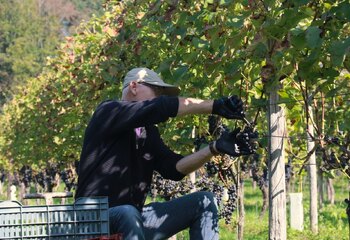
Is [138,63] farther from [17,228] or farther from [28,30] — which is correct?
[28,30]

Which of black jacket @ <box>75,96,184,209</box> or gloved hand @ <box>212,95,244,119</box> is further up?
gloved hand @ <box>212,95,244,119</box>

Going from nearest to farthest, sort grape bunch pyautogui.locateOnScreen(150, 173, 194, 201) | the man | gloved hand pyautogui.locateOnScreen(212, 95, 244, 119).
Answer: gloved hand pyautogui.locateOnScreen(212, 95, 244, 119) → the man → grape bunch pyautogui.locateOnScreen(150, 173, 194, 201)

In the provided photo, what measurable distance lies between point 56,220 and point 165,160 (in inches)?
40.7

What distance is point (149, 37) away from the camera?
1046 centimetres

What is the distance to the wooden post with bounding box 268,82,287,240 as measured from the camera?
7695mm

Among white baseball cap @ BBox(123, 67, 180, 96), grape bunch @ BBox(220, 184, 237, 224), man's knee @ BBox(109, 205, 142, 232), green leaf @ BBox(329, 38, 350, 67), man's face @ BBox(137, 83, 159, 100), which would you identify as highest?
green leaf @ BBox(329, 38, 350, 67)

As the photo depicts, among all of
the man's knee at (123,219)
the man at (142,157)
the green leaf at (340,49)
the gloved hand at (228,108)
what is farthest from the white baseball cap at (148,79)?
the green leaf at (340,49)

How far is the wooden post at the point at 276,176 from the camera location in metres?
7.70

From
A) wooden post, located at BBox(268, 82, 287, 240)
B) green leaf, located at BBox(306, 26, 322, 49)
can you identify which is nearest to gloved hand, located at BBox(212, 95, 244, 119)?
green leaf, located at BBox(306, 26, 322, 49)

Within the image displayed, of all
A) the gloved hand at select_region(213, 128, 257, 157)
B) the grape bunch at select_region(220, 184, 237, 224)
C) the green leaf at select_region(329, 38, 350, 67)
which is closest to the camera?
the green leaf at select_region(329, 38, 350, 67)

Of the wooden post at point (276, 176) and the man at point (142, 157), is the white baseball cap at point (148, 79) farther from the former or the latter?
the wooden post at point (276, 176)

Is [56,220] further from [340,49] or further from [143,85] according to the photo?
[340,49]

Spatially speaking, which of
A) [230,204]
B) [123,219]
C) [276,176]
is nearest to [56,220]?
[123,219]

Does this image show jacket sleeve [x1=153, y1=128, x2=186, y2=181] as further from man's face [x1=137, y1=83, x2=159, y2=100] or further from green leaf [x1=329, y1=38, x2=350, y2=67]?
green leaf [x1=329, y1=38, x2=350, y2=67]
